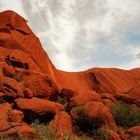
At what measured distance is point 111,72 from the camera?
191 ft

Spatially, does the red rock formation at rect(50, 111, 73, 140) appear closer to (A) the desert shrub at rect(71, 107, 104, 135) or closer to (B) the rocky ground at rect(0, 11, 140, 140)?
(B) the rocky ground at rect(0, 11, 140, 140)

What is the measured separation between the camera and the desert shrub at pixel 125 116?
25.8 metres

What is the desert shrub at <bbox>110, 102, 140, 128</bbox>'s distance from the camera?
1014 inches

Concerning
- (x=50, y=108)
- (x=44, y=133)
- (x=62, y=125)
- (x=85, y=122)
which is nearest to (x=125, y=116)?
(x=85, y=122)

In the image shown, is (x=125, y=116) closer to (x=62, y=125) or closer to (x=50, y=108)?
(x=50, y=108)

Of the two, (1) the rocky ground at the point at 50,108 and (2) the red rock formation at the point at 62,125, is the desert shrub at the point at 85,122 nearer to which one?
(1) the rocky ground at the point at 50,108

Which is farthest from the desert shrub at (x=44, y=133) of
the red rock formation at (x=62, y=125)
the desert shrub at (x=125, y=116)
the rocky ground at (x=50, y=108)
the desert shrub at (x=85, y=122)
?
the desert shrub at (x=125, y=116)

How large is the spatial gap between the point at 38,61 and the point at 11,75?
10.7 metres

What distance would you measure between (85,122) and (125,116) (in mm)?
4134

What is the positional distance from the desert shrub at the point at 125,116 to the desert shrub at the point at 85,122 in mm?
3276

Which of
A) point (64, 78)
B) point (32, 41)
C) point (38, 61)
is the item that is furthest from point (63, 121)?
point (64, 78)

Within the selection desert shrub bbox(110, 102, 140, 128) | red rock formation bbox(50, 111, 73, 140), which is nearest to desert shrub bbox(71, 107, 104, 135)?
red rock formation bbox(50, 111, 73, 140)

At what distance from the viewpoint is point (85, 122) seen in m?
23.0

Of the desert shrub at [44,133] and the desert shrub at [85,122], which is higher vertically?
the desert shrub at [85,122]
